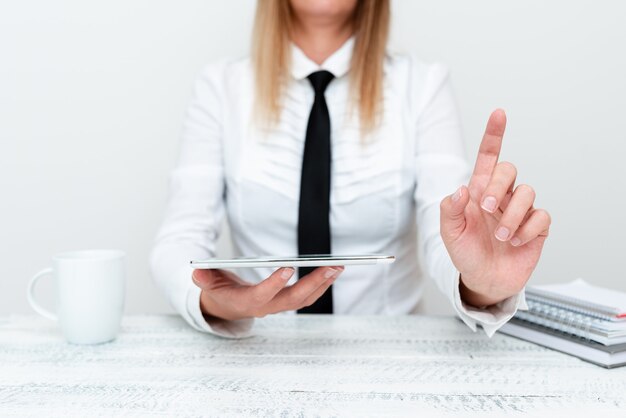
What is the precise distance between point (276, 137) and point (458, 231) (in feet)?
2.21

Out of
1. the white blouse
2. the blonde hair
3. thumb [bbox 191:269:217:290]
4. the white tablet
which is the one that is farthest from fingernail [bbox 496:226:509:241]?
the blonde hair

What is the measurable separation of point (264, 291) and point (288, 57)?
0.77 m

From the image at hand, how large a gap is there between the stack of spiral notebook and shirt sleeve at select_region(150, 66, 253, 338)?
1.68 ft

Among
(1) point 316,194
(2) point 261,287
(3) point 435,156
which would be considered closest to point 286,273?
(2) point 261,287

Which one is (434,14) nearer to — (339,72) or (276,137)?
(339,72)

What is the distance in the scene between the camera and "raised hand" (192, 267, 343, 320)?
816 mm

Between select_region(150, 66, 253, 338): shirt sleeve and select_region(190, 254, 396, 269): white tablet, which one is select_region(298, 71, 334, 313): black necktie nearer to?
select_region(150, 66, 253, 338): shirt sleeve

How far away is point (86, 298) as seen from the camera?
910 mm

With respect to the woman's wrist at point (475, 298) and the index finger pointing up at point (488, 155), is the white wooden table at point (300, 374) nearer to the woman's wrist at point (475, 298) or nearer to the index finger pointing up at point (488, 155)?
the woman's wrist at point (475, 298)

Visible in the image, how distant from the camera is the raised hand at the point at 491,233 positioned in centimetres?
79

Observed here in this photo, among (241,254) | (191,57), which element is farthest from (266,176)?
(191,57)

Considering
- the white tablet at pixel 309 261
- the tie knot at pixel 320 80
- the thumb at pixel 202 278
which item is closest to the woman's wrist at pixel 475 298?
the white tablet at pixel 309 261

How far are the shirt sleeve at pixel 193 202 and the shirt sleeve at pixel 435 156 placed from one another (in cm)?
44

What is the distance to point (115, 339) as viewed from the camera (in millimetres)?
939
